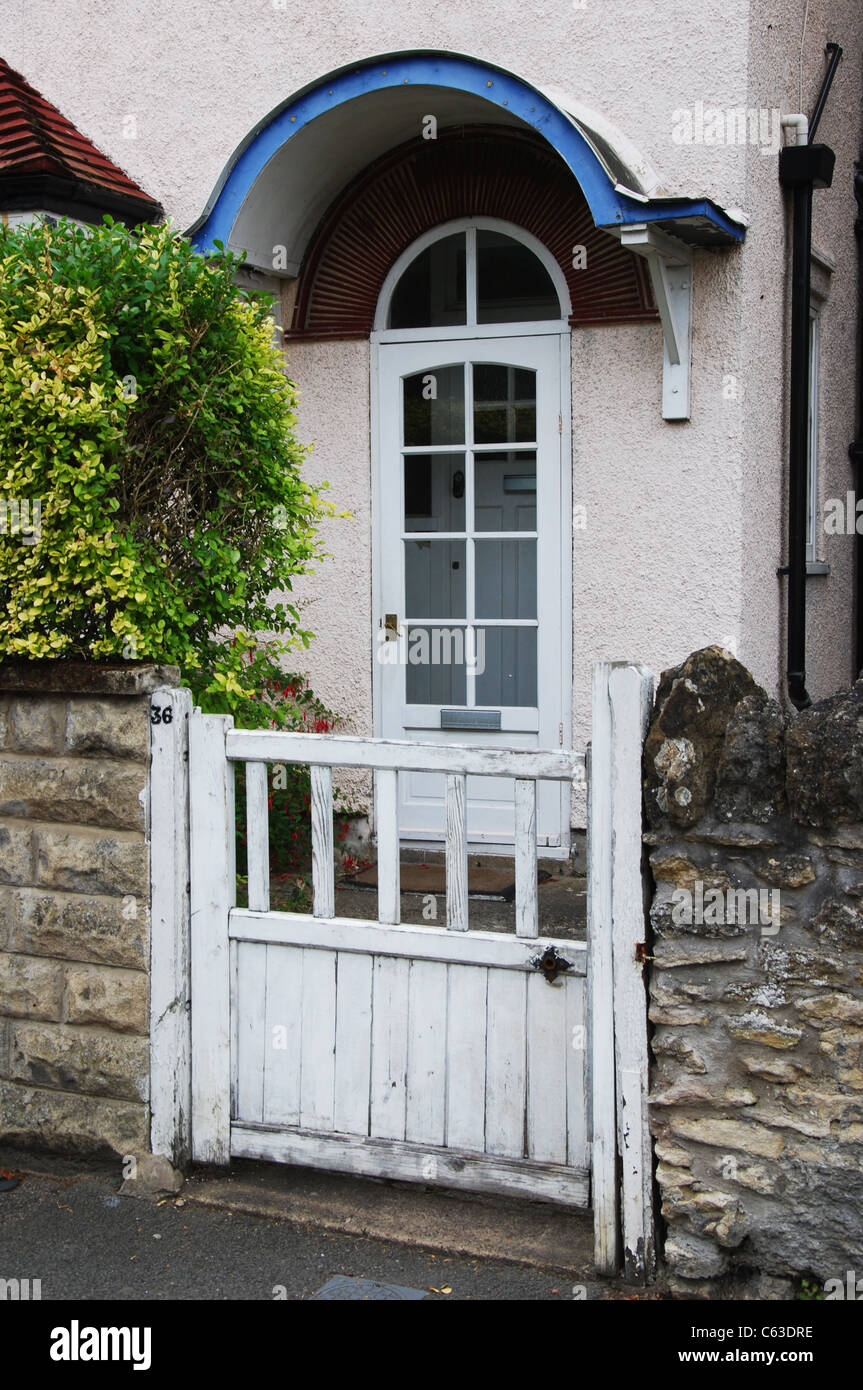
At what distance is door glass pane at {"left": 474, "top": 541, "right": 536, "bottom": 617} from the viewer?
7.01m

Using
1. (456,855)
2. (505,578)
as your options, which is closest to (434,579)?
(505,578)

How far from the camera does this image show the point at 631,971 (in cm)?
356

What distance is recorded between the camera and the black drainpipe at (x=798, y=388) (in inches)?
268

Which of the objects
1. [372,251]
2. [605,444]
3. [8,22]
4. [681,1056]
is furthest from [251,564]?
[8,22]

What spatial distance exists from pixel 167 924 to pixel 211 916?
0.13 m

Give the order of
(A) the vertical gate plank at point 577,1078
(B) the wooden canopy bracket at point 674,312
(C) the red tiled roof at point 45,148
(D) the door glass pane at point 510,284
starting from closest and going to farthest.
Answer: (A) the vertical gate plank at point 577,1078 → (B) the wooden canopy bracket at point 674,312 → (C) the red tiled roof at point 45,148 → (D) the door glass pane at point 510,284

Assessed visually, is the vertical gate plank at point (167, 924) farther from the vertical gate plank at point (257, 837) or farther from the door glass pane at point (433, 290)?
the door glass pane at point (433, 290)

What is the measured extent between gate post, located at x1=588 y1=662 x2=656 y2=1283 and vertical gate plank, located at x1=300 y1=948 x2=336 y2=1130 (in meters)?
0.81

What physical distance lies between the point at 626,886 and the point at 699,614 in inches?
124

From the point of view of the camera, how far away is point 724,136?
6301mm

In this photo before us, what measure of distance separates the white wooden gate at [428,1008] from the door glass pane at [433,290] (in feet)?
11.9

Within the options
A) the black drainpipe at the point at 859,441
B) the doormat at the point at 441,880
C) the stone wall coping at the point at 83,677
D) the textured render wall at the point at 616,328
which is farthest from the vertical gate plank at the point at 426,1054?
the black drainpipe at the point at 859,441

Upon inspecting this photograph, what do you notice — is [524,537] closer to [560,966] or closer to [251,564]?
[251,564]

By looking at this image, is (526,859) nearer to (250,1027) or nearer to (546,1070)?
(546,1070)
